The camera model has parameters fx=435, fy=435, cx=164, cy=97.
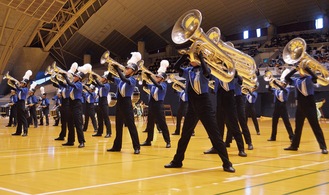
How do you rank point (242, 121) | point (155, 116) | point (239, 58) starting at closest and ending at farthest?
point (239, 58) < point (242, 121) < point (155, 116)

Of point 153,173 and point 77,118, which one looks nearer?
point 153,173

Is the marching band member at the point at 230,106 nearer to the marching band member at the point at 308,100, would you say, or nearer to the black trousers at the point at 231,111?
the black trousers at the point at 231,111

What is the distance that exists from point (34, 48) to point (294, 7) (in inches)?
969

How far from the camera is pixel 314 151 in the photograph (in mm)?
9969

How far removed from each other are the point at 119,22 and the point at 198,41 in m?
34.7

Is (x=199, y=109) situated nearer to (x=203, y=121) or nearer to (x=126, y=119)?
(x=203, y=121)

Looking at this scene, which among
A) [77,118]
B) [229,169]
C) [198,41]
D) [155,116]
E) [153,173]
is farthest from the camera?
[155,116]

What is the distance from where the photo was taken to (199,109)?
6.97 metres

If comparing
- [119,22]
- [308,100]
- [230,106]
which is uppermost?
[119,22]

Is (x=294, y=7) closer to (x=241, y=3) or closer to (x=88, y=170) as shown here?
(x=241, y=3)

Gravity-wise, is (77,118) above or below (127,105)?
below

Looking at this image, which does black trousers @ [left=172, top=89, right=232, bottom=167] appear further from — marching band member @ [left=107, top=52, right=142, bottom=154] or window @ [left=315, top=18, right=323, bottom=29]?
window @ [left=315, top=18, right=323, bottom=29]

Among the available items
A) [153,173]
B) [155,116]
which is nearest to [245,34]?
[155,116]

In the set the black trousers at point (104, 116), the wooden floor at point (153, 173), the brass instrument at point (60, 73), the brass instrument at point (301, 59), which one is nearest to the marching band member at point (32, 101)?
the black trousers at point (104, 116)
